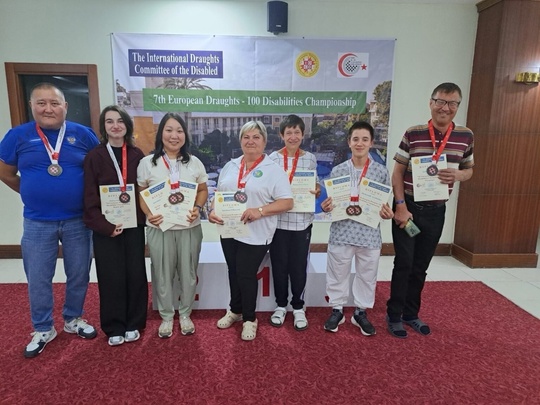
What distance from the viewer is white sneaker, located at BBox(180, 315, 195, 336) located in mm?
2441

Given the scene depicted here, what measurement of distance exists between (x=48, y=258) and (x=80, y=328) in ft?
1.85

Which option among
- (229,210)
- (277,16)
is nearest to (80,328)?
(229,210)

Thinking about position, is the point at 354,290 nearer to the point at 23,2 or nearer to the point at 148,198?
the point at 148,198

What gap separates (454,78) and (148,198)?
12.2 feet

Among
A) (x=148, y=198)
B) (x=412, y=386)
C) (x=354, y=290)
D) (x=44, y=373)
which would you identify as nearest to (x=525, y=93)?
(x=354, y=290)

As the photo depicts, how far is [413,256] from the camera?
2428 millimetres

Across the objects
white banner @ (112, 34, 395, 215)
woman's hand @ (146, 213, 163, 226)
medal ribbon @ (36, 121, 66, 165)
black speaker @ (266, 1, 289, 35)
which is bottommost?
woman's hand @ (146, 213, 163, 226)

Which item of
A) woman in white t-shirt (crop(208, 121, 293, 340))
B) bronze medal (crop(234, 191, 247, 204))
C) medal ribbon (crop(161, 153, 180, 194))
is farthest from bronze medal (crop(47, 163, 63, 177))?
bronze medal (crop(234, 191, 247, 204))

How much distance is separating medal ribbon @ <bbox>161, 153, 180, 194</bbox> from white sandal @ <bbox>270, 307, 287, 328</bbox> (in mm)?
1194

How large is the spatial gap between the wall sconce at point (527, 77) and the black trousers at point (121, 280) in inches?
155

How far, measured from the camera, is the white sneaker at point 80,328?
238 centimetres

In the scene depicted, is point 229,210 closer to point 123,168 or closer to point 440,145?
point 123,168

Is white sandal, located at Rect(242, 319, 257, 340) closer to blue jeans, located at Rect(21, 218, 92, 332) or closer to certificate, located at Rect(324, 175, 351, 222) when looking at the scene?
certificate, located at Rect(324, 175, 351, 222)

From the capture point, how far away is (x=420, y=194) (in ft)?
7.37
